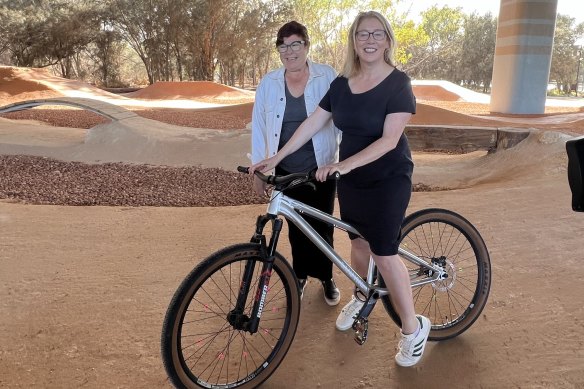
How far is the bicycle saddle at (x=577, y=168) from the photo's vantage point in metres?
1.17

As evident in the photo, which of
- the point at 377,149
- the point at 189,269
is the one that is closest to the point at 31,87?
the point at 189,269

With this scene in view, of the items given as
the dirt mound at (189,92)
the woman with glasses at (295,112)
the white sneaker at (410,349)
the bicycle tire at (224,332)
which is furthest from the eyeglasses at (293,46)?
the dirt mound at (189,92)

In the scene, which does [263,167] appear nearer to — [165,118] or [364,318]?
[364,318]

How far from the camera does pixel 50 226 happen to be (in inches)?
168

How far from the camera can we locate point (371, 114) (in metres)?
2.03

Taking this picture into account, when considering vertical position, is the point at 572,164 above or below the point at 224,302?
above

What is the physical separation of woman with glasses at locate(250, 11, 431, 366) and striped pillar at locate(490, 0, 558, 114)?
52.2ft

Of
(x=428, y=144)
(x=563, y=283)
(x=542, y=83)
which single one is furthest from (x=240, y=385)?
(x=542, y=83)

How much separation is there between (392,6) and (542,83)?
15298mm

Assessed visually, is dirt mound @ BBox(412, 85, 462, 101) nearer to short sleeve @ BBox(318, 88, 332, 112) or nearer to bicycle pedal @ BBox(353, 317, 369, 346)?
short sleeve @ BBox(318, 88, 332, 112)

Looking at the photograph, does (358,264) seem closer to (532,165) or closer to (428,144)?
(532,165)

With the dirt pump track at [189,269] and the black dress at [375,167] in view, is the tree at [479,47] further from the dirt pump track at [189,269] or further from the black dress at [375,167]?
the black dress at [375,167]

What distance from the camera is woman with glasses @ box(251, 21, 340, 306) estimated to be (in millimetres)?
2514

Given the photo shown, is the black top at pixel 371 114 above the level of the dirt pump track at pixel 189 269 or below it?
above
